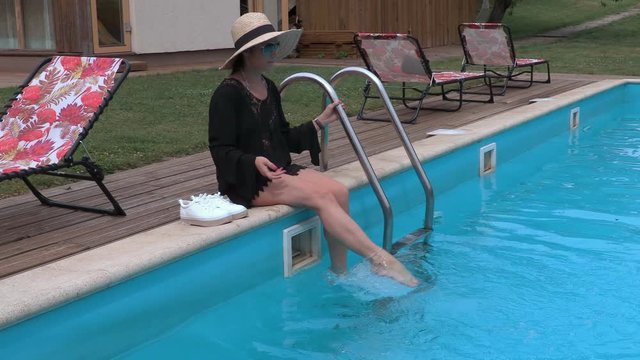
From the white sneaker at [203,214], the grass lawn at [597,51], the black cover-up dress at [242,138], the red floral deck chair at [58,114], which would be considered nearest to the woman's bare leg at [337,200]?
the black cover-up dress at [242,138]

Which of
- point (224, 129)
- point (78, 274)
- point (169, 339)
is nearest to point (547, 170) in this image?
point (224, 129)

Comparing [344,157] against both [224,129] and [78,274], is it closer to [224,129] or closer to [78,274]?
[224,129]

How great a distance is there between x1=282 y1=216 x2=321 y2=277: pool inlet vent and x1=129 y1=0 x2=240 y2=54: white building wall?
928 centimetres

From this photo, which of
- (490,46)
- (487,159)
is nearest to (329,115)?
(487,159)

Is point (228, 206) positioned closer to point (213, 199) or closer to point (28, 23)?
point (213, 199)

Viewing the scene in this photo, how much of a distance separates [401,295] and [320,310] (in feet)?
1.32

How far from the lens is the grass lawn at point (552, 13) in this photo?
80.0ft

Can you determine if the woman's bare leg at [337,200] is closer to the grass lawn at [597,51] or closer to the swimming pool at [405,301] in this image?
the swimming pool at [405,301]

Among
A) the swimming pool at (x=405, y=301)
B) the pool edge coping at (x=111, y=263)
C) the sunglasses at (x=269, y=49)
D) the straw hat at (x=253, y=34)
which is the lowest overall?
the swimming pool at (x=405, y=301)

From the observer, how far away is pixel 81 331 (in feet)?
9.53

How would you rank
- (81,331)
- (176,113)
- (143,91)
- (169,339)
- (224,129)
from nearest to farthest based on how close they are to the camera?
(81,331) < (169,339) < (224,129) < (176,113) < (143,91)

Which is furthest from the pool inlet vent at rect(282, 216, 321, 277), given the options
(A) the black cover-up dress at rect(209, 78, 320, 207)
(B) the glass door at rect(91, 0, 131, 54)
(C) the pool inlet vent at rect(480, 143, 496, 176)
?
(B) the glass door at rect(91, 0, 131, 54)

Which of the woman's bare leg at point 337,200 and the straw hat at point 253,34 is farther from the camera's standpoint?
the woman's bare leg at point 337,200

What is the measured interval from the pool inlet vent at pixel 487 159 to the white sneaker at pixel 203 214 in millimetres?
3073
